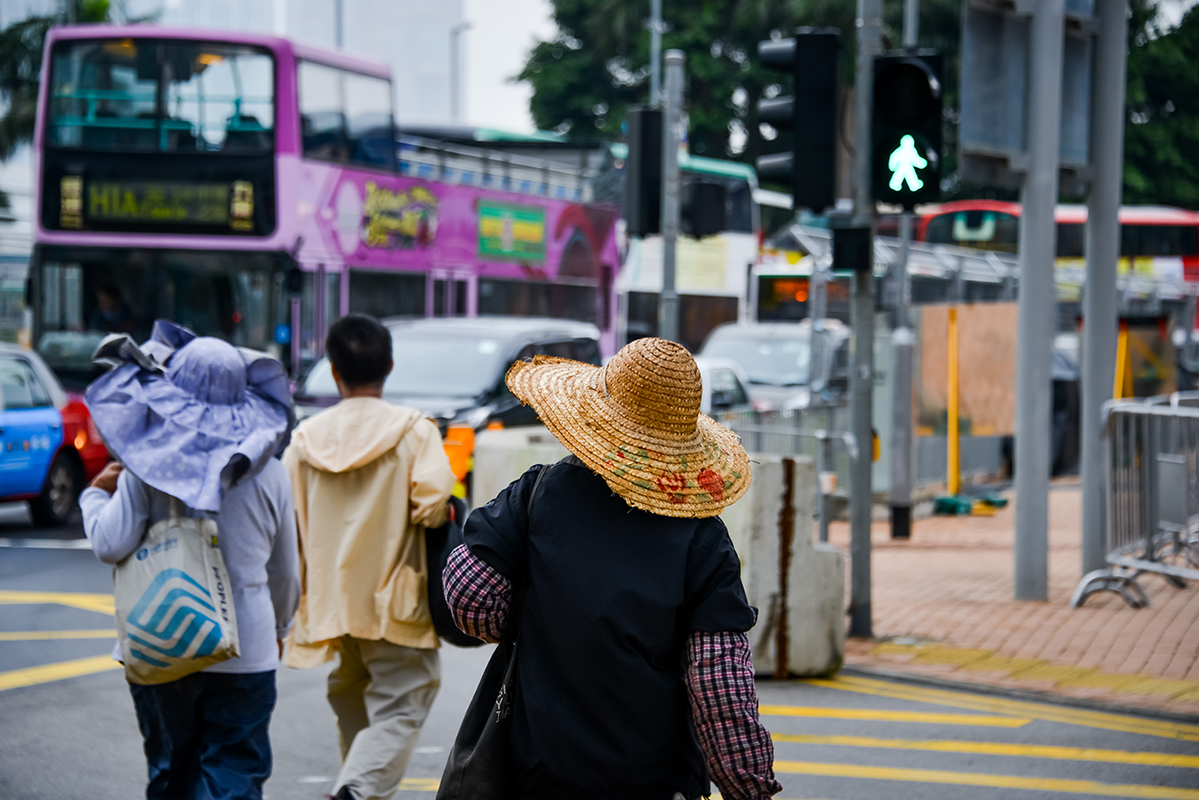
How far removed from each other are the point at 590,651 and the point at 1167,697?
4.79 meters

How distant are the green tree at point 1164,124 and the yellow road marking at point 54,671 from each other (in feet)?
127

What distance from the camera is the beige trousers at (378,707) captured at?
163 inches

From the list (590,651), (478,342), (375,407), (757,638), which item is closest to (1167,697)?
(757,638)

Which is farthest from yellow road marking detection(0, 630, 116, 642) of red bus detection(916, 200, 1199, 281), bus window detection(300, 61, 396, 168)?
red bus detection(916, 200, 1199, 281)

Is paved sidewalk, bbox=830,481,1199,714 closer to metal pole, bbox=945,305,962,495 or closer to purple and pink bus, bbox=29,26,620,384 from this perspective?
metal pole, bbox=945,305,962,495

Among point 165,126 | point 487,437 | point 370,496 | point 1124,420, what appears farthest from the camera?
point 165,126

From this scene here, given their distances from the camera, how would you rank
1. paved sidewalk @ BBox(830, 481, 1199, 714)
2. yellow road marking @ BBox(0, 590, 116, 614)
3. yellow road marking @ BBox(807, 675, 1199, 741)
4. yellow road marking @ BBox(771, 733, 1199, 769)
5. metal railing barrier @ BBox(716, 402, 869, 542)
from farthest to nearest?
metal railing barrier @ BBox(716, 402, 869, 542) < yellow road marking @ BBox(0, 590, 116, 614) < paved sidewalk @ BBox(830, 481, 1199, 714) < yellow road marking @ BBox(807, 675, 1199, 741) < yellow road marking @ BBox(771, 733, 1199, 769)

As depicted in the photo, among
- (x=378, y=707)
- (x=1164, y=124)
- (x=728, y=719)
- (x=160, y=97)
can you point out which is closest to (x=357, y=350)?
(x=378, y=707)

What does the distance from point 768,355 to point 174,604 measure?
1561cm

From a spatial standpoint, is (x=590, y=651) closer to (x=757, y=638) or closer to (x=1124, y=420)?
(x=757, y=638)

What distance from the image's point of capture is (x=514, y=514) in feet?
8.35

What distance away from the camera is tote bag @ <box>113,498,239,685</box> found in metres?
3.41

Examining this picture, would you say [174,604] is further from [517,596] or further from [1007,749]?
[1007,749]

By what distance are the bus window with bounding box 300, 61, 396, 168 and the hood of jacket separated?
10.7 m
